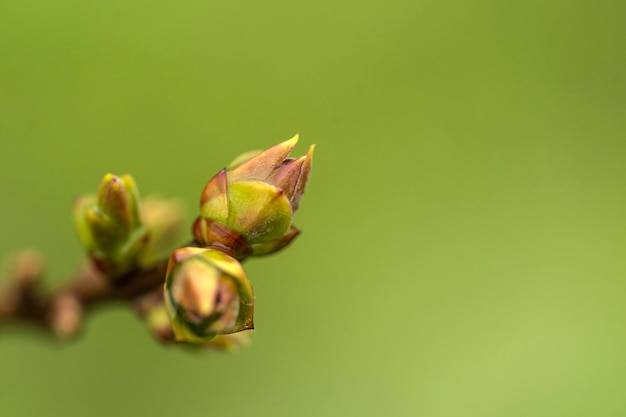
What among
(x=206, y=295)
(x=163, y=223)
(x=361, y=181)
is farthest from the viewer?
(x=361, y=181)

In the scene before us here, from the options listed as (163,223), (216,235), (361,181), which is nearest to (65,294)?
(163,223)

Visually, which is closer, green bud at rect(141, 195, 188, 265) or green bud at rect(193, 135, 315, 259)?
green bud at rect(193, 135, 315, 259)

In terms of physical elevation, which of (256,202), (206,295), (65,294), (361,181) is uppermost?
(361,181)

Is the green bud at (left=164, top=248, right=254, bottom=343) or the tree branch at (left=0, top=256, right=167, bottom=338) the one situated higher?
the green bud at (left=164, top=248, right=254, bottom=343)

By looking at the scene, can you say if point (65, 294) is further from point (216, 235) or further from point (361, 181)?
point (361, 181)

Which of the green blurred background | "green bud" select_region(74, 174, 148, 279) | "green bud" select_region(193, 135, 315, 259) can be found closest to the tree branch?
"green bud" select_region(74, 174, 148, 279)

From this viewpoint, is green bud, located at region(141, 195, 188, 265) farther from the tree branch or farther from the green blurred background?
the green blurred background

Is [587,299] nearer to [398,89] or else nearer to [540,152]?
[540,152]

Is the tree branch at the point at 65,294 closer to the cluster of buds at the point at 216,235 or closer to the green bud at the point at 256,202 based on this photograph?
the cluster of buds at the point at 216,235
